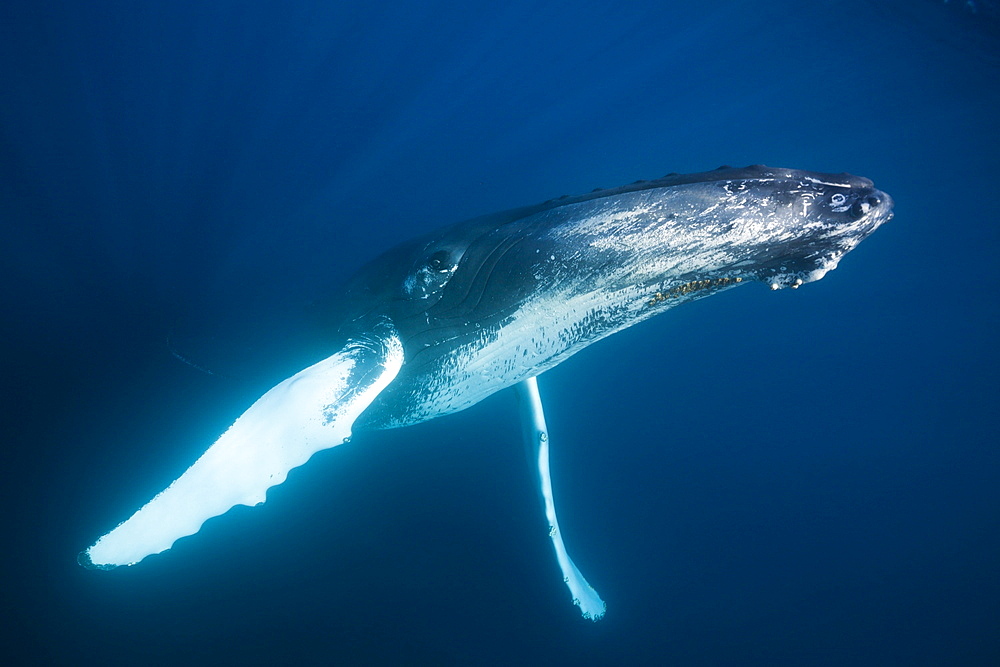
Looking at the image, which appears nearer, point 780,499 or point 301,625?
point 301,625

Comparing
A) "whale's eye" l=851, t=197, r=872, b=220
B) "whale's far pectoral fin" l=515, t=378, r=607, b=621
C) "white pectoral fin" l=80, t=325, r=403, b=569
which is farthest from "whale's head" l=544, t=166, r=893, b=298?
"whale's far pectoral fin" l=515, t=378, r=607, b=621

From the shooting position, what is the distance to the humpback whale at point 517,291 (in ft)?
7.17

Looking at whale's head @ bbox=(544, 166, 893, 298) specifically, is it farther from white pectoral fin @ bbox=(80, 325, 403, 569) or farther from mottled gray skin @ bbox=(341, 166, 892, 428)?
white pectoral fin @ bbox=(80, 325, 403, 569)

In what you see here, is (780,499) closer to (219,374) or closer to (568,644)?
(568,644)

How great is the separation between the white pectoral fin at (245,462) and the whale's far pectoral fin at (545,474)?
256 centimetres

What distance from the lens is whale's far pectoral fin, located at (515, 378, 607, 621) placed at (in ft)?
17.0

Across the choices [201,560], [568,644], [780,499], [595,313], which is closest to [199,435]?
[201,560]

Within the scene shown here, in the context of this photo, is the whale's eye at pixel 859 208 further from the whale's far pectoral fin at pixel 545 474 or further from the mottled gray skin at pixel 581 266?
the whale's far pectoral fin at pixel 545 474

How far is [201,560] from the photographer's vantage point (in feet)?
14.7

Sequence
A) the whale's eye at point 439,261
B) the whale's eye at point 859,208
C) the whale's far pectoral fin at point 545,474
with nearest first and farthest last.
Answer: the whale's eye at point 859,208
the whale's eye at point 439,261
the whale's far pectoral fin at point 545,474

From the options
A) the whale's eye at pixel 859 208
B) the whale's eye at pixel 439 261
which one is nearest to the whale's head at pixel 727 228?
the whale's eye at pixel 859 208

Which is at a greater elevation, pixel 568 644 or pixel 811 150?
pixel 811 150

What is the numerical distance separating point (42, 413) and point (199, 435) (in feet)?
6.61

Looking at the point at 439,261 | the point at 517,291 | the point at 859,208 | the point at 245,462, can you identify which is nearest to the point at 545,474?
the point at 517,291
